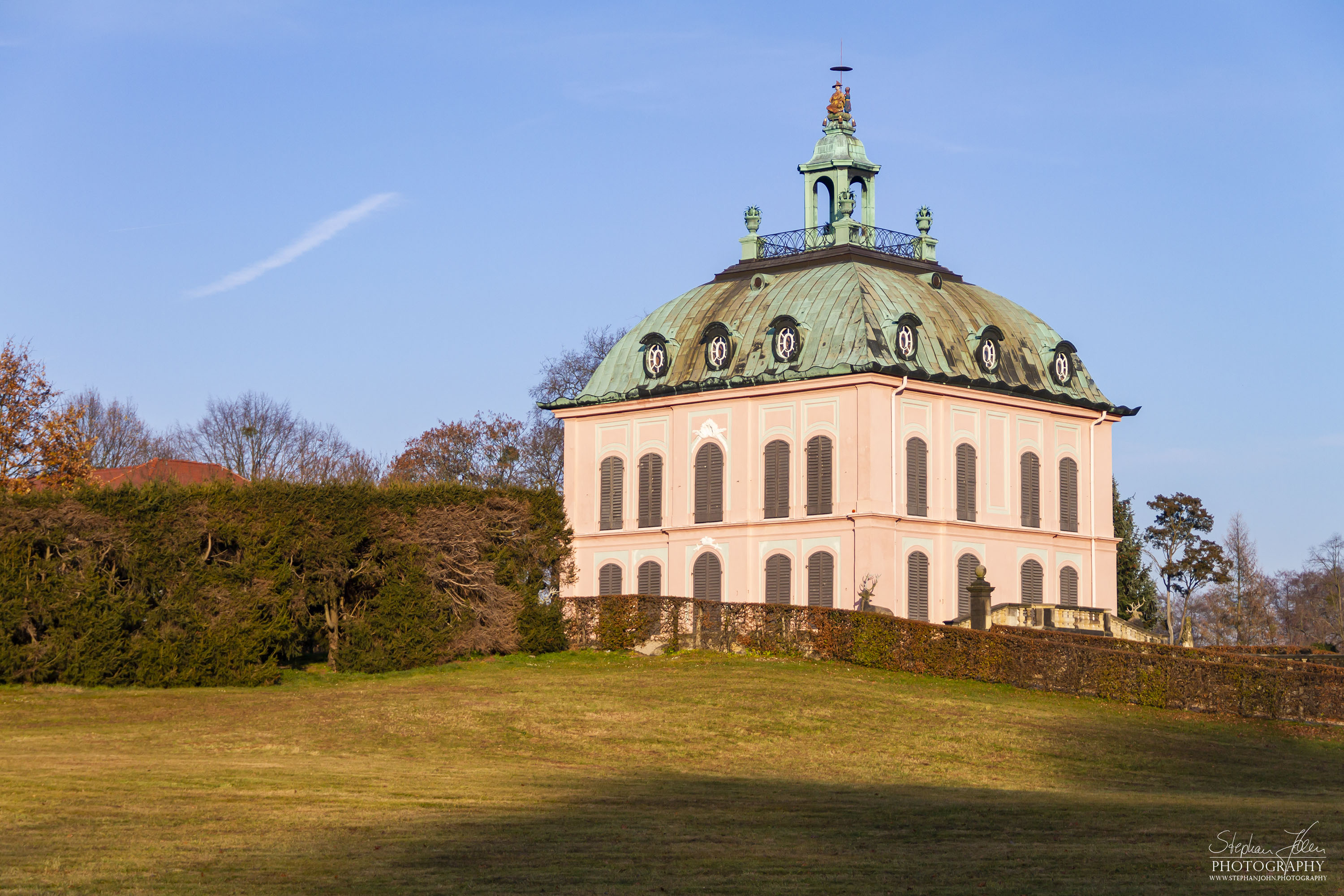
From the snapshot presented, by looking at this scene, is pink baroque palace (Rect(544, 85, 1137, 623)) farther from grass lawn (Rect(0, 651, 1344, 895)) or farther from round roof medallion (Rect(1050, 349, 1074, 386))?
grass lawn (Rect(0, 651, 1344, 895))

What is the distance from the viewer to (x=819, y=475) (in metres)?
55.8

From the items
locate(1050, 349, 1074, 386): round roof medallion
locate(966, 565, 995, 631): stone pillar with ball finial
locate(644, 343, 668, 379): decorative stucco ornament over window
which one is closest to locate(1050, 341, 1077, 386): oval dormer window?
locate(1050, 349, 1074, 386): round roof medallion

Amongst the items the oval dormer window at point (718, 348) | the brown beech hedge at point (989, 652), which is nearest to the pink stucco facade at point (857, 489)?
the oval dormer window at point (718, 348)

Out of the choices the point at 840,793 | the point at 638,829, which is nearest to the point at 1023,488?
the point at 840,793

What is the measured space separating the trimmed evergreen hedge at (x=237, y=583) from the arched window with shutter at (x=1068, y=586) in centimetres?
2280

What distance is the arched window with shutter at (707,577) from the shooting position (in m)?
57.7

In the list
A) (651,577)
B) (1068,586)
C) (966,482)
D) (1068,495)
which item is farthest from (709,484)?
(1068,586)

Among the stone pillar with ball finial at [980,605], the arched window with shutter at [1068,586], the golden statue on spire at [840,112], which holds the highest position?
the golden statue on spire at [840,112]

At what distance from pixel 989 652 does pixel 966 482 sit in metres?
17.6

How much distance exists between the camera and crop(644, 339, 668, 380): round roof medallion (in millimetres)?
60531

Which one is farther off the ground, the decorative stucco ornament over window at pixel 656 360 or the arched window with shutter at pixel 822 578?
the decorative stucco ornament over window at pixel 656 360

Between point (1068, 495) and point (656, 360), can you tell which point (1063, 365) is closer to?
point (1068, 495)

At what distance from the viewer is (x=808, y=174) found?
210 ft

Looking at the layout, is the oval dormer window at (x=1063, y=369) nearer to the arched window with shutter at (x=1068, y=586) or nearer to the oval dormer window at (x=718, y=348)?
the arched window with shutter at (x=1068, y=586)
